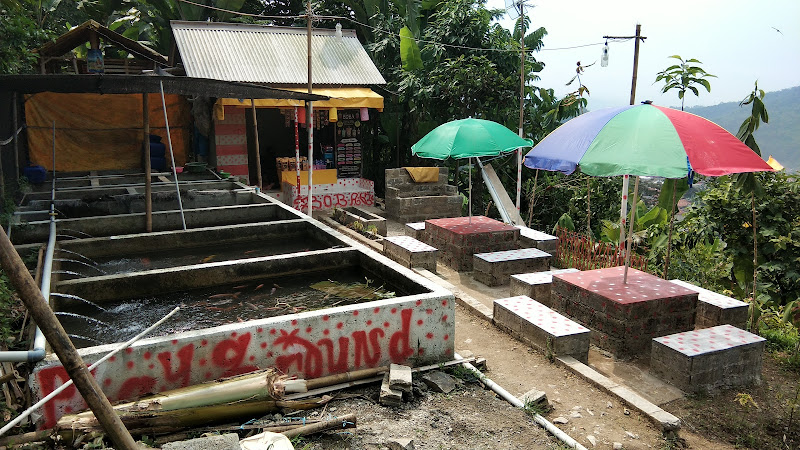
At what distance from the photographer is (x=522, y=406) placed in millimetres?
4980

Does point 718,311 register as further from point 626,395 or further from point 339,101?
point 339,101

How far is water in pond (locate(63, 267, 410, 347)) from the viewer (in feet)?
19.3

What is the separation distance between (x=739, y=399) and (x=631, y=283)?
1.82 metres

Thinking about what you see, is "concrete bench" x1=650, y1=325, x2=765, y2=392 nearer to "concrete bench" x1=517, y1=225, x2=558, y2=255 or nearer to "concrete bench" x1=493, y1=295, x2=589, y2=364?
"concrete bench" x1=493, y1=295, x2=589, y2=364

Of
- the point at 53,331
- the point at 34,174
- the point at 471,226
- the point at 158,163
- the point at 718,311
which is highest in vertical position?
the point at 158,163

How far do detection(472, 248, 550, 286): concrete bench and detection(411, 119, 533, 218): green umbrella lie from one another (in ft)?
5.42

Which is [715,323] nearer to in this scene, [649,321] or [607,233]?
[649,321]

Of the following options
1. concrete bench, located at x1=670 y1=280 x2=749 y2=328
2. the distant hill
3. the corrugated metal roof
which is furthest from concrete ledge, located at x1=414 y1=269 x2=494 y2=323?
the distant hill

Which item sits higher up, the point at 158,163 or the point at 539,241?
the point at 158,163

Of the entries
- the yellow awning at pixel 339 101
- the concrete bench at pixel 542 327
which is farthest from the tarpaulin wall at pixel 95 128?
the concrete bench at pixel 542 327

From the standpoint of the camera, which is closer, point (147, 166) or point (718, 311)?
point (718, 311)

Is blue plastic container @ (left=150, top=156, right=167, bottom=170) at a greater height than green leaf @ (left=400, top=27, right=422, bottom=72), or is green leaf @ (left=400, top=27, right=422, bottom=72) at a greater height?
green leaf @ (left=400, top=27, right=422, bottom=72)

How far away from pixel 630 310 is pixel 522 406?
1983 millimetres

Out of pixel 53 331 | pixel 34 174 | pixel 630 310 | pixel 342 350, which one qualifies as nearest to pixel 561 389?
pixel 630 310
